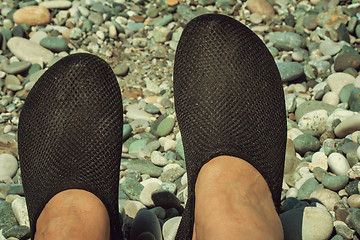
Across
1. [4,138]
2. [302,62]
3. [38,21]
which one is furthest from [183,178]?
[38,21]

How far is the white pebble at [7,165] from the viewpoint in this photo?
2.56 meters

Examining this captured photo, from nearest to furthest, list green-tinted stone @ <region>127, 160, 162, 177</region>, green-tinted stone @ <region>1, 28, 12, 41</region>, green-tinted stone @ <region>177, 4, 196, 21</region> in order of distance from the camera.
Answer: green-tinted stone @ <region>127, 160, 162, 177</region>, green-tinted stone @ <region>1, 28, 12, 41</region>, green-tinted stone @ <region>177, 4, 196, 21</region>

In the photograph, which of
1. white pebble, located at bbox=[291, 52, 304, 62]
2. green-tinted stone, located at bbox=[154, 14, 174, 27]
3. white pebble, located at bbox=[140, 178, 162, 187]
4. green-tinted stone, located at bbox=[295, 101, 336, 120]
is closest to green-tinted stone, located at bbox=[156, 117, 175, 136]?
white pebble, located at bbox=[140, 178, 162, 187]

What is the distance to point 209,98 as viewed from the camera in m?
2.02

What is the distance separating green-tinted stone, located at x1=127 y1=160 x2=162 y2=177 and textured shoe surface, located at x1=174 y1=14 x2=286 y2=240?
0.52 meters

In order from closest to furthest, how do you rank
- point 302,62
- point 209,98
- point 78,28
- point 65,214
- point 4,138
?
1. point 65,214
2. point 209,98
3. point 4,138
4. point 302,62
5. point 78,28

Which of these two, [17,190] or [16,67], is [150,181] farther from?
[16,67]

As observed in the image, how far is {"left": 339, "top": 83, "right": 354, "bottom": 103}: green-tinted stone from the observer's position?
2838 millimetres

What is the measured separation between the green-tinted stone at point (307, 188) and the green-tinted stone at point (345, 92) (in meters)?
0.74

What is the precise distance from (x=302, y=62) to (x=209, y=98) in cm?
156

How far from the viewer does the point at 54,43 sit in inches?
139

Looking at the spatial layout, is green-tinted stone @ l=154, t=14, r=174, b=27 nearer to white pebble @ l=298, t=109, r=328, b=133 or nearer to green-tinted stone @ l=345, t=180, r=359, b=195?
white pebble @ l=298, t=109, r=328, b=133

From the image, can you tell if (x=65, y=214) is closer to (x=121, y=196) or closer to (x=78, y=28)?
(x=121, y=196)

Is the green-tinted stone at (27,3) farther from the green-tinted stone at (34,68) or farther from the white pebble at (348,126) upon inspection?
the white pebble at (348,126)
